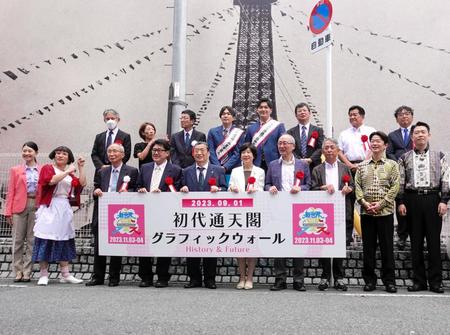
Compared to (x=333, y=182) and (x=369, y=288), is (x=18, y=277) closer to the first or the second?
(x=333, y=182)

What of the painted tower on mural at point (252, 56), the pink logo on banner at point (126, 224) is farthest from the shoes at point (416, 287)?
the painted tower on mural at point (252, 56)

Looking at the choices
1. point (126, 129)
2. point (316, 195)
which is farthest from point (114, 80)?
point (316, 195)

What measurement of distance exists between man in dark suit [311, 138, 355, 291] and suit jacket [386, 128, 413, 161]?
0.92 meters

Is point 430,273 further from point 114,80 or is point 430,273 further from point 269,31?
point 114,80

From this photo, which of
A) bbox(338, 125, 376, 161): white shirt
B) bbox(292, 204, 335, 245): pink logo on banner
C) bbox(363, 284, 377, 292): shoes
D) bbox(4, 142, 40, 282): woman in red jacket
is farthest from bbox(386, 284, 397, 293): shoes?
bbox(4, 142, 40, 282): woman in red jacket

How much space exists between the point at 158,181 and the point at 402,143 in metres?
2.61

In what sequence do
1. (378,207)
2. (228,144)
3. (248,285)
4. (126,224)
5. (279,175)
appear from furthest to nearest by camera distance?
1. (228,144)
2. (126,224)
3. (279,175)
4. (248,285)
5. (378,207)

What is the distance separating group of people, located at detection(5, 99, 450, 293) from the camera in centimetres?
467

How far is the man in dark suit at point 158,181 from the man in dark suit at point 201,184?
0.45 ft

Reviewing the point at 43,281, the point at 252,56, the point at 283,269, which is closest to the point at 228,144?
the point at 283,269

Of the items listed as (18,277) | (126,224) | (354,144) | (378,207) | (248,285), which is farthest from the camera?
(354,144)

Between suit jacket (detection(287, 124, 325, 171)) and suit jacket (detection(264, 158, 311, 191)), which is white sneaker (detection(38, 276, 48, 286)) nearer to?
suit jacket (detection(264, 158, 311, 191))

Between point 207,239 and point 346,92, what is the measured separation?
426cm

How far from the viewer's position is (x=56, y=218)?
16.8ft
